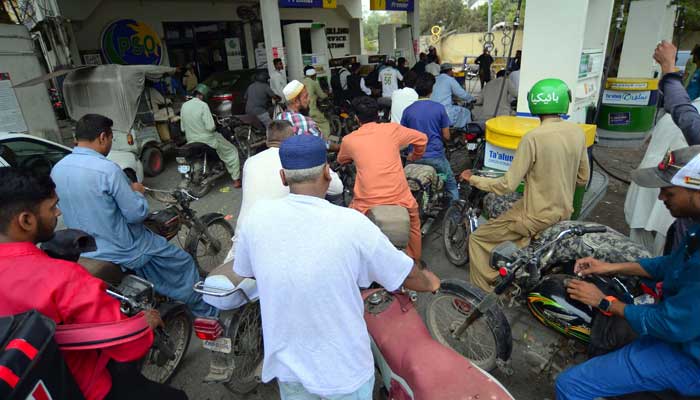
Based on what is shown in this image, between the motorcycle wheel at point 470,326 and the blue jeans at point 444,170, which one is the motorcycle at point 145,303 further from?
the blue jeans at point 444,170

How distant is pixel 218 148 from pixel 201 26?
35.7ft

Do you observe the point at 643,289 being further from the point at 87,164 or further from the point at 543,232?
the point at 87,164

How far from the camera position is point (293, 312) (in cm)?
155

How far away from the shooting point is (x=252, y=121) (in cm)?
794

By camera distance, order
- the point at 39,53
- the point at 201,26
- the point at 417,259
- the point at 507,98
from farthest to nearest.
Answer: the point at 201,26 < the point at 39,53 < the point at 507,98 < the point at 417,259

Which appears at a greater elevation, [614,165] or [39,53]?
[39,53]

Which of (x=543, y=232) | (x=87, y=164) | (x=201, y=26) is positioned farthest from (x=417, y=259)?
(x=201, y=26)

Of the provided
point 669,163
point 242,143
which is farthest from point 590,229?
point 242,143

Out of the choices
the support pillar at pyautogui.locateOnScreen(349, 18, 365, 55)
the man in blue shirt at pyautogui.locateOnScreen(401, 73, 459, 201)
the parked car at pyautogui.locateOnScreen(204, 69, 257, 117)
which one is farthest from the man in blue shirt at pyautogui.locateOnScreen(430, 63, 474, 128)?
the support pillar at pyautogui.locateOnScreen(349, 18, 365, 55)

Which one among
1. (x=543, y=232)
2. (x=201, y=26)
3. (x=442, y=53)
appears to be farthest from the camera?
(x=442, y=53)

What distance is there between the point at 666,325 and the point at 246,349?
2.32 m

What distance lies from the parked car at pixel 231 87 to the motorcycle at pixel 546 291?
31.7 feet

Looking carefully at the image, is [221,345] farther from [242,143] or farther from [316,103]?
[316,103]

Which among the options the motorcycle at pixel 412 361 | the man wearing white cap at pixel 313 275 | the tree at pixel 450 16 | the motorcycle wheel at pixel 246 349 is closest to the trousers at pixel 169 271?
the motorcycle wheel at pixel 246 349
